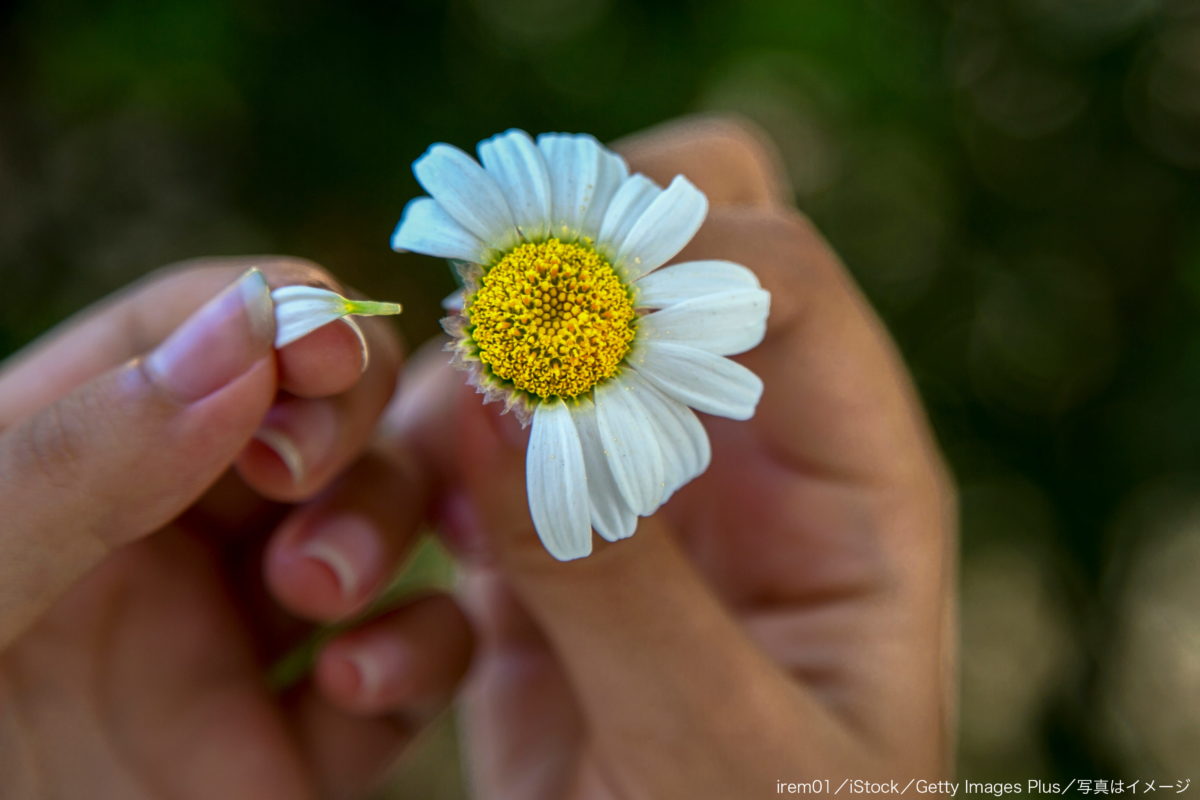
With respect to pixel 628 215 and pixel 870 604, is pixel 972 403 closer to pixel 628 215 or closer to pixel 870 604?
pixel 870 604

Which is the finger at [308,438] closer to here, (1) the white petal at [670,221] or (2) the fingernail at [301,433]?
(2) the fingernail at [301,433]

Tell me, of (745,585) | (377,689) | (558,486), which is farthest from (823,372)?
(377,689)

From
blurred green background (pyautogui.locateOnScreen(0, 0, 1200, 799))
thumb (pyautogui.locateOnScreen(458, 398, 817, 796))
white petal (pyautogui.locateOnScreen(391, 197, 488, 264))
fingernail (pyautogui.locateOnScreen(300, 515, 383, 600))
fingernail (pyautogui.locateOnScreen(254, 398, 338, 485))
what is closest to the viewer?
white petal (pyautogui.locateOnScreen(391, 197, 488, 264))

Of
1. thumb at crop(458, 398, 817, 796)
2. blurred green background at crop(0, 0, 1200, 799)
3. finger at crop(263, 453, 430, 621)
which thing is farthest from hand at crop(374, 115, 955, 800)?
blurred green background at crop(0, 0, 1200, 799)

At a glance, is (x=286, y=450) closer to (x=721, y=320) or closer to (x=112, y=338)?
(x=112, y=338)

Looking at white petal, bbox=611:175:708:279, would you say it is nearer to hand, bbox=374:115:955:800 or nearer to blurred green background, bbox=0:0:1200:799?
hand, bbox=374:115:955:800

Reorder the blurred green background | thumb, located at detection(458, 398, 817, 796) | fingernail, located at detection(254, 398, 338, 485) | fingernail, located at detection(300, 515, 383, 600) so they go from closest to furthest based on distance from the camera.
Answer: thumb, located at detection(458, 398, 817, 796)
fingernail, located at detection(254, 398, 338, 485)
fingernail, located at detection(300, 515, 383, 600)
the blurred green background

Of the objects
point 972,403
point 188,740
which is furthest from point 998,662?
point 188,740
